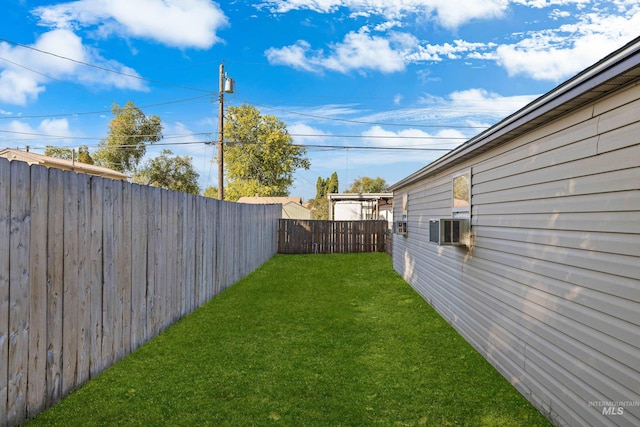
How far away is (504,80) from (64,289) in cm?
1692

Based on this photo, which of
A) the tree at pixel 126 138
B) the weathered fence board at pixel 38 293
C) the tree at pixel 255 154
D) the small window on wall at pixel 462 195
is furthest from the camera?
the tree at pixel 126 138

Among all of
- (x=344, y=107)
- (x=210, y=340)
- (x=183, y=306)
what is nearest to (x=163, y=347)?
(x=210, y=340)

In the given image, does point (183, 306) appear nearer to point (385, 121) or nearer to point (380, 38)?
point (380, 38)

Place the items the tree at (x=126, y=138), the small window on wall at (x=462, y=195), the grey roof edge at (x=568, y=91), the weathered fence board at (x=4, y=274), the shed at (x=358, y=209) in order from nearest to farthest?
the grey roof edge at (x=568, y=91) < the weathered fence board at (x=4, y=274) < the small window on wall at (x=462, y=195) < the shed at (x=358, y=209) < the tree at (x=126, y=138)

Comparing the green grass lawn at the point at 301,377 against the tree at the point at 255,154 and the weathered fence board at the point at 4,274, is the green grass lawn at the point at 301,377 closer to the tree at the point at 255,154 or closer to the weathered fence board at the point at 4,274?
the weathered fence board at the point at 4,274

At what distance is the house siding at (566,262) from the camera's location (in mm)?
2383

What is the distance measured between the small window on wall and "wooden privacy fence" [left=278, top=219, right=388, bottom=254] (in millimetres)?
10642

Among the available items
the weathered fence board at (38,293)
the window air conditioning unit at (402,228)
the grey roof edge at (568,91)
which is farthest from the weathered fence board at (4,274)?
the window air conditioning unit at (402,228)

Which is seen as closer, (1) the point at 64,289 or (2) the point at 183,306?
(1) the point at 64,289

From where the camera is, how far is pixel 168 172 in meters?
40.6

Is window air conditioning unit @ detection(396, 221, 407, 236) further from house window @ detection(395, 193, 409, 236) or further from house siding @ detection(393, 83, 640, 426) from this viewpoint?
house siding @ detection(393, 83, 640, 426)

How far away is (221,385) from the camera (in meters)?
3.56

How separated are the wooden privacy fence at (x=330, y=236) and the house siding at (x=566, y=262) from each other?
12032mm
